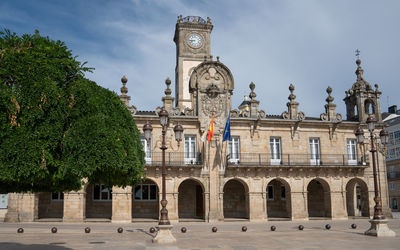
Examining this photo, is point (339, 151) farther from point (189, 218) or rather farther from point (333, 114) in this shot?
point (189, 218)

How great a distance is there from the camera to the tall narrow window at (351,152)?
29422 mm

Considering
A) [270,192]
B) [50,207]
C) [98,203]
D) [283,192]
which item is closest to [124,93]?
[98,203]

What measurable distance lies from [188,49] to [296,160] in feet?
55.1

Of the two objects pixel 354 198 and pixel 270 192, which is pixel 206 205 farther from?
pixel 354 198

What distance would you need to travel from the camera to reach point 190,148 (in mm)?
27141

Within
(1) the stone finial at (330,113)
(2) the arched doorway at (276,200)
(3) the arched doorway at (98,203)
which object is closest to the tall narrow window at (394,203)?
(1) the stone finial at (330,113)

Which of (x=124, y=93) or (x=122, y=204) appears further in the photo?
(x=124, y=93)

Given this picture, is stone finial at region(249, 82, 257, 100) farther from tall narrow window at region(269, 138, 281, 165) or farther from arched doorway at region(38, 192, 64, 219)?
arched doorway at region(38, 192, 64, 219)

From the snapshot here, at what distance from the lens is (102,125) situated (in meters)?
7.31

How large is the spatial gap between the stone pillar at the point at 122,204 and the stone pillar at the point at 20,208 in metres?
5.28

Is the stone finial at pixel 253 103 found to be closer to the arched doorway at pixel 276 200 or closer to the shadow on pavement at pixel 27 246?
the arched doorway at pixel 276 200

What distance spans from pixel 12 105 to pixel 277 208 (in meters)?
25.8

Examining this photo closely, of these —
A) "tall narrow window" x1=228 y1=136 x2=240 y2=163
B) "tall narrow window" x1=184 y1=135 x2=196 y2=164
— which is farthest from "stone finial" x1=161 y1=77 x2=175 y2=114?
"tall narrow window" x1=228 y1=136 x2=240 y2=163

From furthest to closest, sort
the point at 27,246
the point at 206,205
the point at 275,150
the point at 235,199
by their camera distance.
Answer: the point at 235,199 < the point at 275,150 < the point at 206,205 < the point at 27,246
